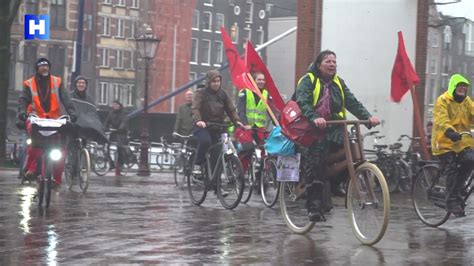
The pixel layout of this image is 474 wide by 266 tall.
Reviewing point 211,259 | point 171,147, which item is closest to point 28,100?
point 211,259

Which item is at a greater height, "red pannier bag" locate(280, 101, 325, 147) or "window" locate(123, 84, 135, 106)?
"window" locate(123, 84, 135, 106)

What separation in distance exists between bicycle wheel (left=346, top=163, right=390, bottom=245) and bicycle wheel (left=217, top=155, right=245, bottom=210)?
320 centimetres

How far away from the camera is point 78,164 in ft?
48.0

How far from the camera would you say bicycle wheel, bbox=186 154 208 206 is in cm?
A: 1239

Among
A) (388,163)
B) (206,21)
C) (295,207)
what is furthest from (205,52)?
(295,207)

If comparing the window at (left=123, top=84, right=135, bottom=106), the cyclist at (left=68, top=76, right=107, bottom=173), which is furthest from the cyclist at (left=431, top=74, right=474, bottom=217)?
the window at (left=123, top=84, right=135, bottom=106)

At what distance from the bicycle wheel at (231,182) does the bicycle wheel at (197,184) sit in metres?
0.33

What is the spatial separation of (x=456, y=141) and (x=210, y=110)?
376 cm

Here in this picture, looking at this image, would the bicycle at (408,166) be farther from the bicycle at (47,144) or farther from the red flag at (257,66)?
the bicycle at (47,144)

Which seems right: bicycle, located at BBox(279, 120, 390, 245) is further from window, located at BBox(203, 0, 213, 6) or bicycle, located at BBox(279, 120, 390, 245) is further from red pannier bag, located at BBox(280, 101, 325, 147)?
window, located at BBox(203, 0, 213, 6)

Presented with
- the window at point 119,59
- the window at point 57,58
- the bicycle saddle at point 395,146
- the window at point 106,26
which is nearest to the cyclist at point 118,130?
the bicycle saddle at point 395,146

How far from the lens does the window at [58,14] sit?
69.4 meters

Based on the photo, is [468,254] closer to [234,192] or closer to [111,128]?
[234,192]

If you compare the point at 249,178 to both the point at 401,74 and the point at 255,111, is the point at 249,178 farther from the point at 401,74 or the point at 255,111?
the point at 401,74
